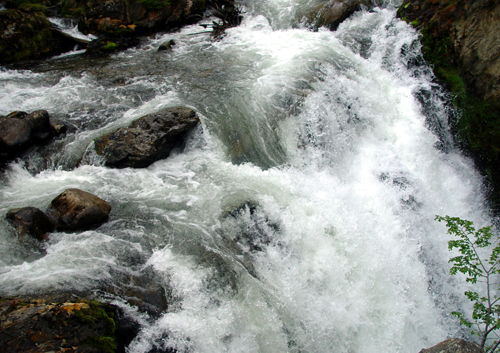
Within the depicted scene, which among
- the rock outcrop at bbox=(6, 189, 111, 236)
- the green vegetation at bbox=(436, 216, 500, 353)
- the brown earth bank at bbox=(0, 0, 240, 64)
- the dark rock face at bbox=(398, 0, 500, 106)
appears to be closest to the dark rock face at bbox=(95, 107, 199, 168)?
the rock outcrop at bbox=(6, 189, 111, 236)

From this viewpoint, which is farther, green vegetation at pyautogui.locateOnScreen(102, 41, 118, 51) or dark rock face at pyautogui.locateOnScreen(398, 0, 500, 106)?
green vegetation at pyautogui.locateOnScreen(102, 41, 118, 51)

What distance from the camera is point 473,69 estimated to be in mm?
7496

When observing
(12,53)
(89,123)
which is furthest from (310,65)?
(12,53)

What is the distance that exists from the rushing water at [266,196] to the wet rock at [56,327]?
1.11 ft

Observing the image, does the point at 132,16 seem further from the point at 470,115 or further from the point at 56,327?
the point at 56,327

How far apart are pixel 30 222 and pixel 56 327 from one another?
2028 millimetres

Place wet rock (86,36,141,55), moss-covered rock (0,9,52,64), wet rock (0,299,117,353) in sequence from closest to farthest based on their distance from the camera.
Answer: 1. wet rock (0,299,117,353)
2. moss-covered rock (0,9,52,64)
3. wet rock (86,36,141,55)

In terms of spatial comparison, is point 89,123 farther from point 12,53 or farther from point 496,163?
point 496,163

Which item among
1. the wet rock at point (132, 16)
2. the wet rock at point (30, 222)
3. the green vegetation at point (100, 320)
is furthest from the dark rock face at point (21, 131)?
the wet rock at point (132, 16)

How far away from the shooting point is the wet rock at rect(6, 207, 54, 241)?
175 inches

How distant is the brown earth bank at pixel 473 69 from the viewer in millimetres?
7074

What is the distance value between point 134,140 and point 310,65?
498 cm

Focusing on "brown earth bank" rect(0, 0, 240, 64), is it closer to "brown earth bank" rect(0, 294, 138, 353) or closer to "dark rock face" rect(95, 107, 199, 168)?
"dark rock face" rect(95, 107, 199, 168)

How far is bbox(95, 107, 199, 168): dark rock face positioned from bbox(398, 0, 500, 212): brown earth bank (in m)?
6.49
